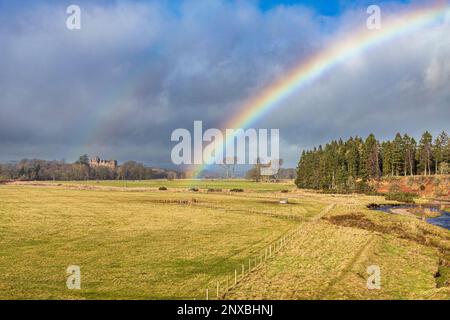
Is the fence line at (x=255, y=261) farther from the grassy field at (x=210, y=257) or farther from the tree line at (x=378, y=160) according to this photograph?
the tree line at (x=378, y=160)

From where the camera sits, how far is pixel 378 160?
15550cm

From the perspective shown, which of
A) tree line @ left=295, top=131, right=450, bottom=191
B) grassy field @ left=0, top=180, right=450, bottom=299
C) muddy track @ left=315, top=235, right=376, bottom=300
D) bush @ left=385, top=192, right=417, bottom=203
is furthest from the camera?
tree line @ left=295, top=131, right=450, bottom=191

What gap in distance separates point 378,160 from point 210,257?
460 ft

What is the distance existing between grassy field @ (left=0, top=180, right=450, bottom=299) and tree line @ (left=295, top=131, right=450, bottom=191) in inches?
3545

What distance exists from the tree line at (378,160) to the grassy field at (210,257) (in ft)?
295

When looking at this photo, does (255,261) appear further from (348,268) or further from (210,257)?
(348,268)

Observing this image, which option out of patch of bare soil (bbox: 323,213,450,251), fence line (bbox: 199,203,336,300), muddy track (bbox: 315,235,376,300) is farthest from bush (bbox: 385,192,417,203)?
muddy track (bbox: 315,235,376,300)

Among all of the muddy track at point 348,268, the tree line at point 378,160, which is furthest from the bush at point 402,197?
the muddy track at point 348,268

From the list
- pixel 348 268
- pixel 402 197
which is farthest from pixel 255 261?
pixel 402 197

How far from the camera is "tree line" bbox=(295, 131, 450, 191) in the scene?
482ft

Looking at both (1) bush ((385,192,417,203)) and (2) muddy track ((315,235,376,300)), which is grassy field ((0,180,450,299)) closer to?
(2) muddy track ((315,235,376,300))
